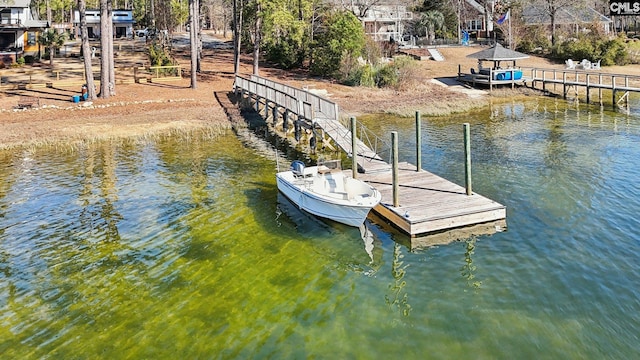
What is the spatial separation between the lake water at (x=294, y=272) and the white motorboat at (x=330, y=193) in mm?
470

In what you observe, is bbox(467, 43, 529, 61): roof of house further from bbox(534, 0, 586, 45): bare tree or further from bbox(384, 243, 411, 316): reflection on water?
bbox(384, 243, 411, 316): reflection on water

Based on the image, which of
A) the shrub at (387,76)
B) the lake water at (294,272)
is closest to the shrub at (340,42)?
the shrub at (387,76)

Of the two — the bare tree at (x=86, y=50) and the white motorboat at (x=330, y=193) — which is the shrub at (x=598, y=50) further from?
the bare tree at (x=86, y=50)

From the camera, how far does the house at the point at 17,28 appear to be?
170 feet

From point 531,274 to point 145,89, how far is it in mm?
33184

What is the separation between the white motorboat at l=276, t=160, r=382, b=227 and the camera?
48.2 ft

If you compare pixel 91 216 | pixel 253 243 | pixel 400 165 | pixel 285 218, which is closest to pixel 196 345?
pixel 253 243

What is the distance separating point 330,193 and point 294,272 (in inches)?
163

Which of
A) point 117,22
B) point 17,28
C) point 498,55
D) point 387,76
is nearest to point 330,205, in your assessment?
point 387,76

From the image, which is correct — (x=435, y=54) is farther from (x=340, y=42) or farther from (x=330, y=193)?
(x=330, y=193)

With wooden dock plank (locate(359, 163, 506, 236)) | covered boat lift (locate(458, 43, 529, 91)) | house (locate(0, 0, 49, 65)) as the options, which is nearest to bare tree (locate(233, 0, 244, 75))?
covered boat lift (locate(458, 43, 529, 91))

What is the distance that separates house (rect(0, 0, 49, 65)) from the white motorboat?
45843 millimetres

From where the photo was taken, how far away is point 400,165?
19.8 metres

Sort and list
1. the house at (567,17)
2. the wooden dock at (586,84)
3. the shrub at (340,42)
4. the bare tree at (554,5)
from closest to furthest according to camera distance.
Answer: the wooden dock at (586,84) → the shrub at (340,42) → the bare tree at (554,5) → the house at (567,17)
